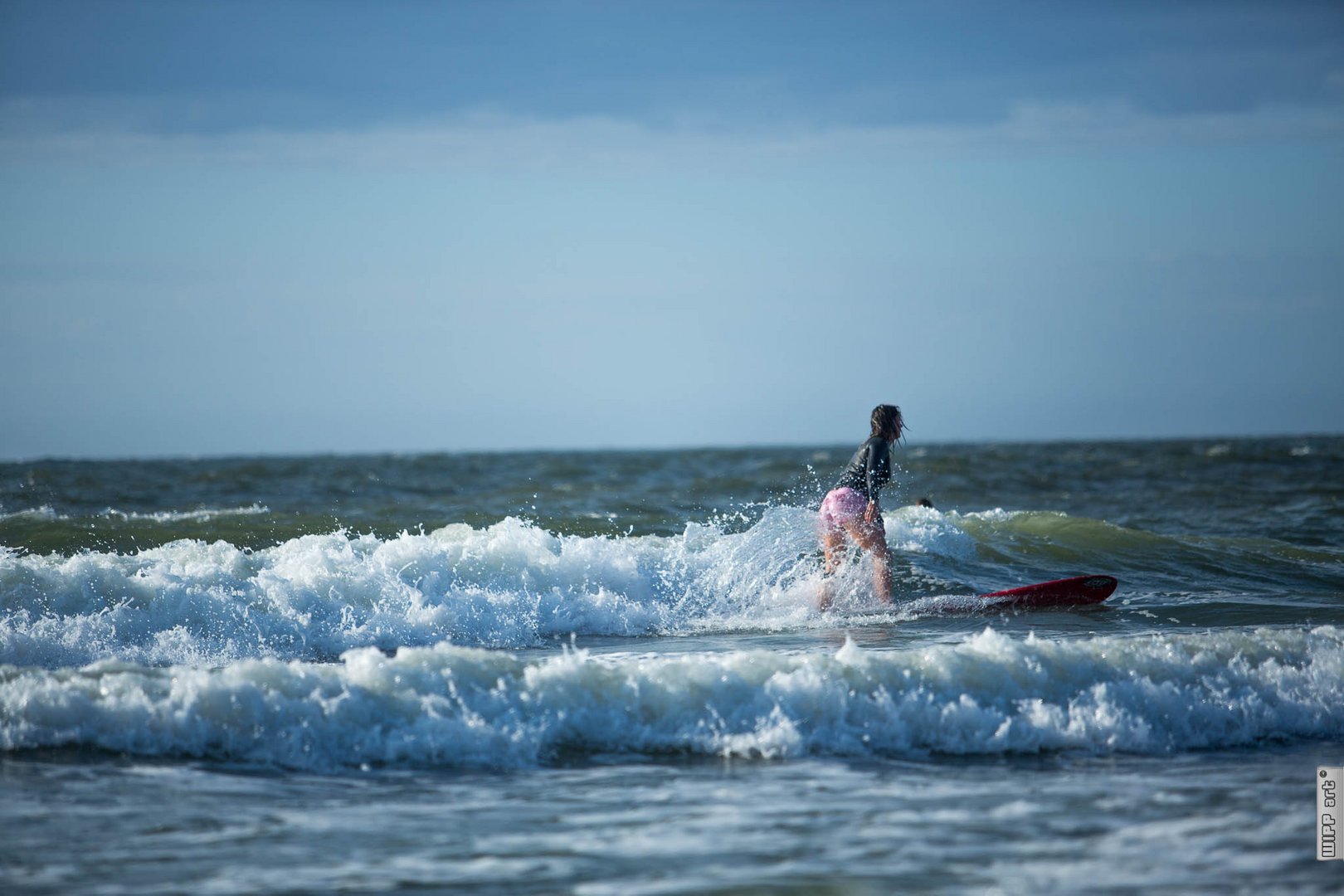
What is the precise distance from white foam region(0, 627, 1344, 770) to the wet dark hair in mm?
3490

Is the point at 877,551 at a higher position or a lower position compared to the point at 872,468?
lower

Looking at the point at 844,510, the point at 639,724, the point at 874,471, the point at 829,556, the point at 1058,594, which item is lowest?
the point at 639,724

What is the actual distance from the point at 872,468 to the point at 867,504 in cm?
35

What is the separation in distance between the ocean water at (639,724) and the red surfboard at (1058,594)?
0.17 metres

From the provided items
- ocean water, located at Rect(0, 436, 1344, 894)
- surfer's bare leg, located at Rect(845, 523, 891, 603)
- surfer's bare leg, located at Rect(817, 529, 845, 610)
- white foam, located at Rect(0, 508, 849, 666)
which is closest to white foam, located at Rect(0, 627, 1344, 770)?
ocean water, located at Rect(0, 436, 1344, 894)

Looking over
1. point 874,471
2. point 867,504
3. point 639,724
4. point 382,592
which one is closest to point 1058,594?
point 867,504

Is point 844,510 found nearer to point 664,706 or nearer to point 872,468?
point 872,468

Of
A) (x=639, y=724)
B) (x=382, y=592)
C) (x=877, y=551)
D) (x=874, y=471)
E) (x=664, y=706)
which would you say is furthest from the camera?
(x=877, y=551)

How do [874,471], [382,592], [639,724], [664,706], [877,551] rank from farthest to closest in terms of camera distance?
[877,551], [874,471], [382,592], [664,706], [639,724]

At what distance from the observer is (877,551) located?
10.8 meters

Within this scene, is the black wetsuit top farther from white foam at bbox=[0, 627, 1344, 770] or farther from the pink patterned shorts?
white foam at bbox=[0, 627, 1344, 770]

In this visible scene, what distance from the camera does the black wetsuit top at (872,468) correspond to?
10.6 m

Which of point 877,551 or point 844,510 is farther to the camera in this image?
point 877,551

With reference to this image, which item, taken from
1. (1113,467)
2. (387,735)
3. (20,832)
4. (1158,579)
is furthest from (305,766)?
(1113,467)
